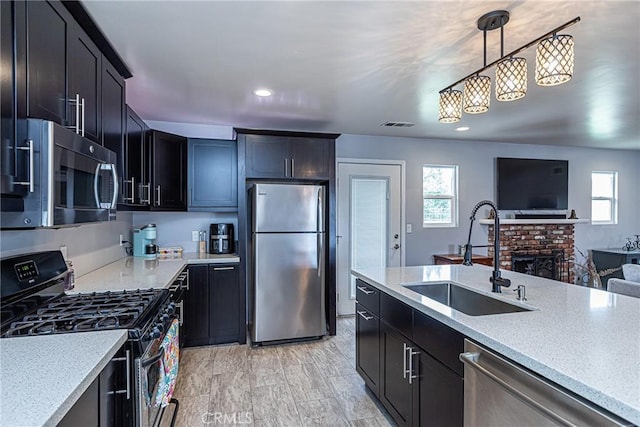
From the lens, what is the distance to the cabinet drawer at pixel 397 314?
2006 millimetres

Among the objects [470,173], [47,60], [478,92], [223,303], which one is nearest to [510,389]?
[478,92]

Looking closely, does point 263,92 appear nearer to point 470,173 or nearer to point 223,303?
point 223,303

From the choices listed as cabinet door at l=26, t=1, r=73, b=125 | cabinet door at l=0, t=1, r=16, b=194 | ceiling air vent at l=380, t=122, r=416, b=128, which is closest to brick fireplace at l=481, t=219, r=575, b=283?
ceiling air vent at l=380, t=122, r=416, b=128

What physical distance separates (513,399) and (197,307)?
9.86 ft

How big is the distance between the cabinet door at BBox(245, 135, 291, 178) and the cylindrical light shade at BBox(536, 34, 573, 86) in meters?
2.57

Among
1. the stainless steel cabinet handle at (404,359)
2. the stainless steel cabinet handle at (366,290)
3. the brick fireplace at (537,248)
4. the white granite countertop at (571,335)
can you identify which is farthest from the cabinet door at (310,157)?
the brick fireplace at (537,248)

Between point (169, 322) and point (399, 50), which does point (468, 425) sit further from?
point (399, 50)

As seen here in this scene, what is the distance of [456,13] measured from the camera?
179 cm

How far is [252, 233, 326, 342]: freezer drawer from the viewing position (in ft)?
11.8

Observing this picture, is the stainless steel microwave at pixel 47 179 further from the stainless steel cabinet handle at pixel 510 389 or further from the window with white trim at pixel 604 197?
the window with white trim at pixel 604 197

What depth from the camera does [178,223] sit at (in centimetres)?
413

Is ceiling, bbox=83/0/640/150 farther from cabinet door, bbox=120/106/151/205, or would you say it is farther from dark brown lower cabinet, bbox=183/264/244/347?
dark brown lower cabinet, bbox=183/264/244/347

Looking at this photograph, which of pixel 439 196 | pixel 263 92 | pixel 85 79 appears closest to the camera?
pixel 85 79

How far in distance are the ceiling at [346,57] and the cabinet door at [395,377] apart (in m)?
1.73
